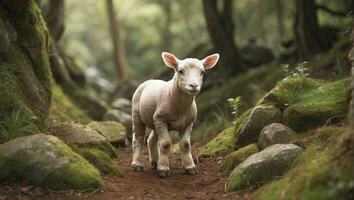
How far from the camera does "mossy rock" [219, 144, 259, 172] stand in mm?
8227

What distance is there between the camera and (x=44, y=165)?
6.89m

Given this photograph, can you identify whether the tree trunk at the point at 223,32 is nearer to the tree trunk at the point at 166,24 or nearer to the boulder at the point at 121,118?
the boulder at the point at 121,118

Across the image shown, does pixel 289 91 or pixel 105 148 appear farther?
pixel 105 148

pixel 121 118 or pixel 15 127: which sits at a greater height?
pixel 15 127

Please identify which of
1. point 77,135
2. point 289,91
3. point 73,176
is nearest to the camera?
point 73,176

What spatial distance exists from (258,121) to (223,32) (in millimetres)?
9690

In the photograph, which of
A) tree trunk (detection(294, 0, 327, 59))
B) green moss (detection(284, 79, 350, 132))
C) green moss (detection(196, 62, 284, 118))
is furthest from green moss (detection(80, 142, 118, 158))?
tree trunk (detection(294, 0, 327, 59))

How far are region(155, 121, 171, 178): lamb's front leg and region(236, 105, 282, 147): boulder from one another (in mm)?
1338

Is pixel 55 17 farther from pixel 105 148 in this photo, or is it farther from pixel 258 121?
pixel 258 121

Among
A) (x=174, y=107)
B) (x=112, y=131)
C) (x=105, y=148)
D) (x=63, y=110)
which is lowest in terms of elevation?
(x=112, y=131)

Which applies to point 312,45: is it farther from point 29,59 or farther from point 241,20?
point 241,20

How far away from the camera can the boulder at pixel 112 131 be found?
1220 centimetres

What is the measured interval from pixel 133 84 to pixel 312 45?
31.4 ft

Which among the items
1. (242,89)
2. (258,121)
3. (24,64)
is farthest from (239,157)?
(242,89)
